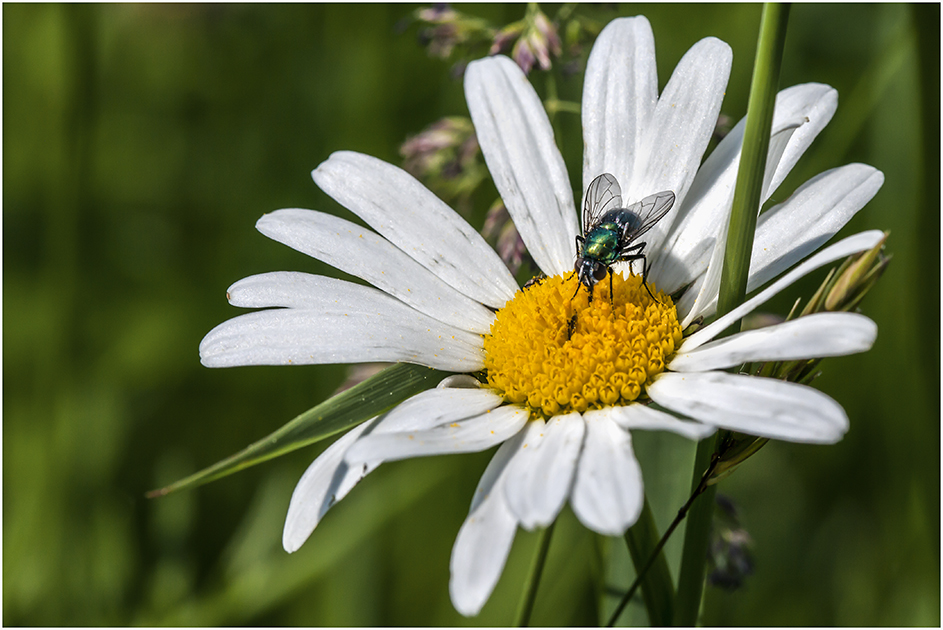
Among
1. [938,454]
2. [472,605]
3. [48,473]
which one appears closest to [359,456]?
[472,605]

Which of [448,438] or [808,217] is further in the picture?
[808,217]

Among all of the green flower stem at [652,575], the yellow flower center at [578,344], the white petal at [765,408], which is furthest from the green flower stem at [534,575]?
the white petal at [765,408]

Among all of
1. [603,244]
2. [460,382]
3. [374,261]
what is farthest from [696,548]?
[374,261]

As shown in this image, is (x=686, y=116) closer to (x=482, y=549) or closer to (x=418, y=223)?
(x=418, y=223)

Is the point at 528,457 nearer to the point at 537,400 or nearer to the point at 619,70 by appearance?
the point at 537,400

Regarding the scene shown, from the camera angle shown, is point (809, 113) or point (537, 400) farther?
point (809, 113)

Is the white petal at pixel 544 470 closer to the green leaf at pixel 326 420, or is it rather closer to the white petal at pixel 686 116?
the green leaf at pixel 326 420
